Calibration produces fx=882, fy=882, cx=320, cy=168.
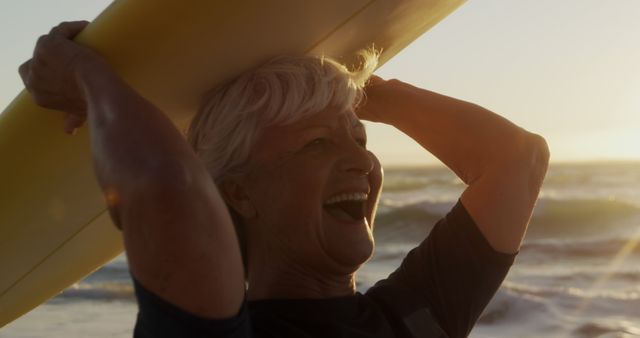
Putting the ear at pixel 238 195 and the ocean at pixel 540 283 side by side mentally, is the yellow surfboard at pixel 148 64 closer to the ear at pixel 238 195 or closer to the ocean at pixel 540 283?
the ear at pixel 238 195

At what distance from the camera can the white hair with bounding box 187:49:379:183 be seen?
2.09m

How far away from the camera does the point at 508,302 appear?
7254 mm

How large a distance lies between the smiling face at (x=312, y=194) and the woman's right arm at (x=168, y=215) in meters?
0.58

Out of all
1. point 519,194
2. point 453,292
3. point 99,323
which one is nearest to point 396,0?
point 519,194

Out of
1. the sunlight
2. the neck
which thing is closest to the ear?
the neck

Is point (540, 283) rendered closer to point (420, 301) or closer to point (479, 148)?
point (479, 148)

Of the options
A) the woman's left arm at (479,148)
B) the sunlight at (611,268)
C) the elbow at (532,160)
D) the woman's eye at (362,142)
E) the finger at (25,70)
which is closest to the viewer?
the finger at (25,70)

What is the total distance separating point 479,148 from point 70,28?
46.8 inches

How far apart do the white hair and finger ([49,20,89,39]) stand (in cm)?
37

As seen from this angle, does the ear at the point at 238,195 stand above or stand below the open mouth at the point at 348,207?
below

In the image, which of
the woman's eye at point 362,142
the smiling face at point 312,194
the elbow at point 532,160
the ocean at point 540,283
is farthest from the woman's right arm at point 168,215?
the ocean at point 540,283

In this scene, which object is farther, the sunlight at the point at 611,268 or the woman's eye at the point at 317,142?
the sunlight at the point at 611,268

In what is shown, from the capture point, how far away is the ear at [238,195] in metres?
2.14

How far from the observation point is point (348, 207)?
212cm
